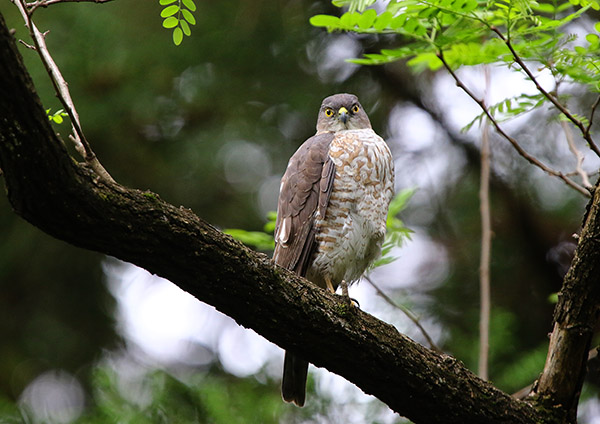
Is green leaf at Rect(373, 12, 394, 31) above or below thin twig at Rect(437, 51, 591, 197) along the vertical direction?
above

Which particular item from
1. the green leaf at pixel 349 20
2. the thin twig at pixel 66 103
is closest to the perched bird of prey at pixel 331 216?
the green leaf at pixel 349 20

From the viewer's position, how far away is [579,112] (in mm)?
5180

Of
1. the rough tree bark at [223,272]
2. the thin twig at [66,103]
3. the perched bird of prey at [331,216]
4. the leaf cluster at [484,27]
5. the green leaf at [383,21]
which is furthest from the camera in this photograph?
the perched bird of prey at [331,216]

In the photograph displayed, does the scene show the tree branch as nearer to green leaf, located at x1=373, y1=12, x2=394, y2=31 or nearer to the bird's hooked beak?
green leaf, located at x1=373, y1=12, x2=394, y2=31

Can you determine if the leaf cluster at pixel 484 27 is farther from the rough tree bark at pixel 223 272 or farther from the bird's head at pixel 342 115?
the bird's head at pixel 342 115

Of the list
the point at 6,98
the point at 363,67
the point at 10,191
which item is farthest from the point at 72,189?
the point at 363,67

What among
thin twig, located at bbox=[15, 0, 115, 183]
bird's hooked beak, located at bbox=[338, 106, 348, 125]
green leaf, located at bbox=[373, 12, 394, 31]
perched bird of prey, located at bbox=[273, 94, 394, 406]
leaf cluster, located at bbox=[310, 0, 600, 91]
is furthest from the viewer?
bird's hooked beak, located at bbox=[338, 106, 348, 125]

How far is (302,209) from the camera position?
377 cm

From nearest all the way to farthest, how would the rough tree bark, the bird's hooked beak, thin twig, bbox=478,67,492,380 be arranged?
the rough tree bark < thin twig, bbox=478,67,492,380 < the bird's hooked beak

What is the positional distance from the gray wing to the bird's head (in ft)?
2.02

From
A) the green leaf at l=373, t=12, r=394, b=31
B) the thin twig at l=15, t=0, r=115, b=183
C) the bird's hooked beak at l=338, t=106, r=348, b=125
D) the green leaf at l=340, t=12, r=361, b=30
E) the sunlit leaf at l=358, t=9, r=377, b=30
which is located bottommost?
the thin twig at l=15, t=0, r=115, b=183

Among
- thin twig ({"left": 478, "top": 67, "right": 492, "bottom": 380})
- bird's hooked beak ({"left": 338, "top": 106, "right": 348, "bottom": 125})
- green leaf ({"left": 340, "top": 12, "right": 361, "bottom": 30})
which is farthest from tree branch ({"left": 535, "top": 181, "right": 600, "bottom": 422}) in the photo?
bird's hooked beak ({"left": 338, "top": 106, "right": 348, "bottom": 125})

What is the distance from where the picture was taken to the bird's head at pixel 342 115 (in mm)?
4445

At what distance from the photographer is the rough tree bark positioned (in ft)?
6.30
